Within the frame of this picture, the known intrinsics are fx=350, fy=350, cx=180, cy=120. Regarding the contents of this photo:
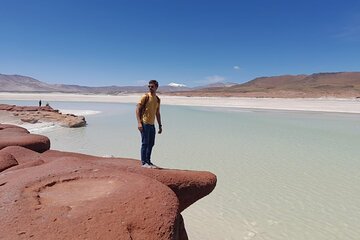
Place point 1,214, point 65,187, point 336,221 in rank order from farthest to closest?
point 336,221, point 65,187, point 1,214

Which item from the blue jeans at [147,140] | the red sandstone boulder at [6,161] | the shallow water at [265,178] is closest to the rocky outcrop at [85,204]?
the red sandstone boulder at [6,161]

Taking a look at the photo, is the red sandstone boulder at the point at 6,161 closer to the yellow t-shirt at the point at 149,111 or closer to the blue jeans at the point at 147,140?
the blue jeans at the point at 147,140

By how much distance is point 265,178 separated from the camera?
8.77 meters

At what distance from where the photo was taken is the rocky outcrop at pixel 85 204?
285 cm

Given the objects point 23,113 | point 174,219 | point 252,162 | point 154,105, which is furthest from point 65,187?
point 23,113

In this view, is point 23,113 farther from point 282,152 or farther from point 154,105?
point 154,105

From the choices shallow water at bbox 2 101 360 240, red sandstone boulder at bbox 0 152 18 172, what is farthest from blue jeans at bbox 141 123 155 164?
red sandstone boulder at bbox 0 152 18 172

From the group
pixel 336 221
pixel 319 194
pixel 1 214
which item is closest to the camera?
pixel 1 214

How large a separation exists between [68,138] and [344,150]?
11.8 meters

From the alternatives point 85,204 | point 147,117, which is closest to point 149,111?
point 147,117

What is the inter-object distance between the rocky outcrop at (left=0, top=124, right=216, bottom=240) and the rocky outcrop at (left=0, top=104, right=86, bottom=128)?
17.1 meters

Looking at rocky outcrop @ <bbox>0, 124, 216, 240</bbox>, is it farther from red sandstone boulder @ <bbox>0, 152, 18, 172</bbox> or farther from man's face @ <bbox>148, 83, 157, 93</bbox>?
man's face @ <bbox>148, 83, 157, 93</bbox>

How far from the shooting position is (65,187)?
146 inches

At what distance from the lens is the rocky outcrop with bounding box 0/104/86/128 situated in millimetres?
20953
